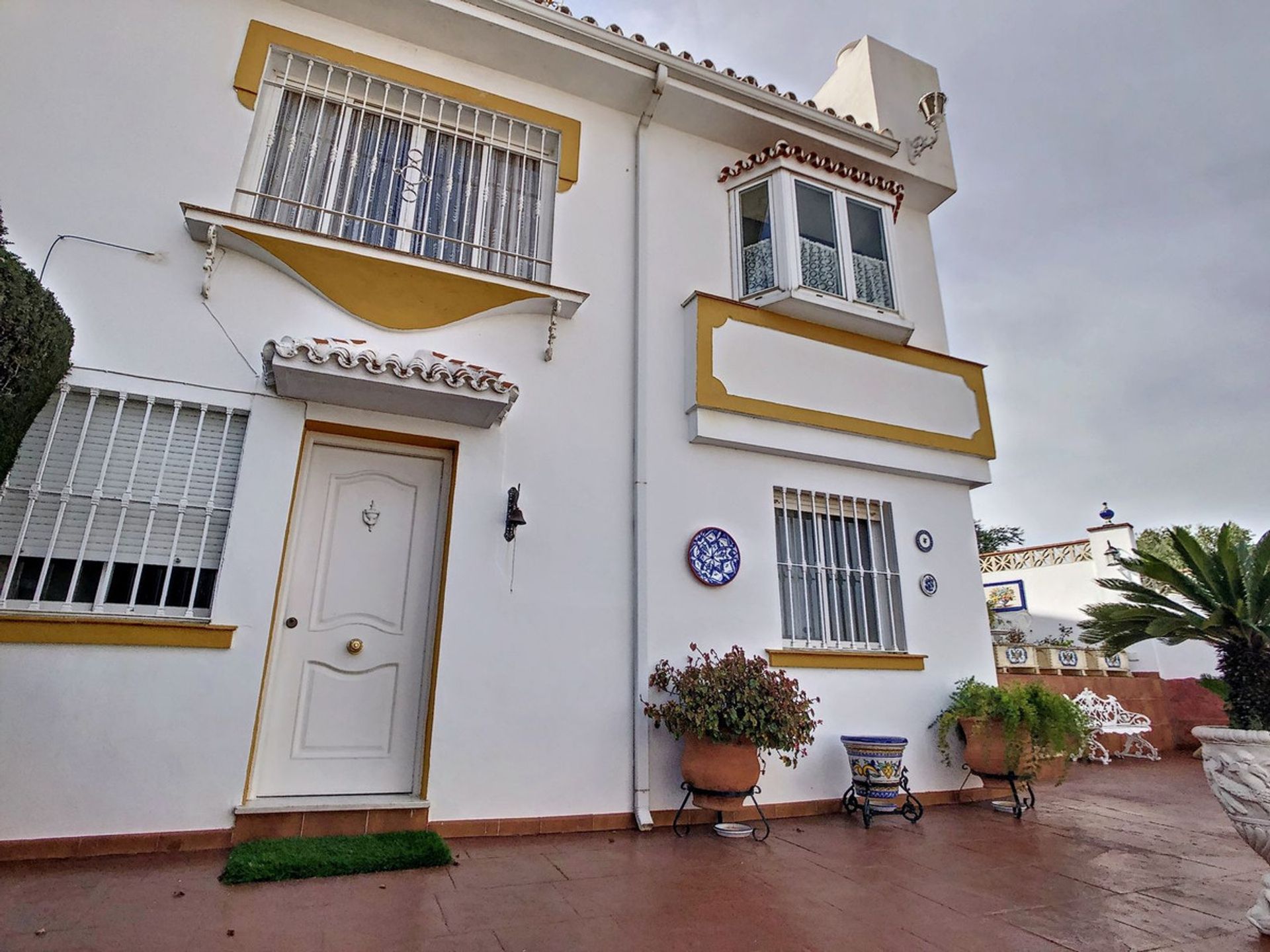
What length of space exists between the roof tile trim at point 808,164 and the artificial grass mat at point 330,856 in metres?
5.91

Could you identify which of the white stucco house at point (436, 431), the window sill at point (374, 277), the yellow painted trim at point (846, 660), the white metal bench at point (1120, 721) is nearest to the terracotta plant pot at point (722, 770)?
the white stucco house at point (436, 431)

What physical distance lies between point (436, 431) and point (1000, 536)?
24.7 m

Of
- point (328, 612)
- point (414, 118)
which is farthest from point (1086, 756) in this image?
point (414, 118)

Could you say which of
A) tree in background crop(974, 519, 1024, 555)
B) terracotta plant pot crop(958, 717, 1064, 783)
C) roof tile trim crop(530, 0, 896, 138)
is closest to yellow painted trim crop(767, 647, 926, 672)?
terracotta plant pot crop(958, 717, 1064, 783)

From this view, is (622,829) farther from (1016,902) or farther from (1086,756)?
(1086,756)

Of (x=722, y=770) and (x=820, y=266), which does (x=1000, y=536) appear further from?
(x=722, y=770)

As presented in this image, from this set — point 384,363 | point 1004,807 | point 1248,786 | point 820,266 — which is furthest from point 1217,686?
point 384,363

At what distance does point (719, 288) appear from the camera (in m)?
5.81

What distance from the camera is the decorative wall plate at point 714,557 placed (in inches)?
192

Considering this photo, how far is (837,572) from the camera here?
18.1 ft

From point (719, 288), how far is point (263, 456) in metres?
3.93

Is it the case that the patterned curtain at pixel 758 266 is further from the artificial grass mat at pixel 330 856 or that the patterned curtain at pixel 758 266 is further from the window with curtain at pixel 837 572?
the artificial grass mat at pixel 330 856

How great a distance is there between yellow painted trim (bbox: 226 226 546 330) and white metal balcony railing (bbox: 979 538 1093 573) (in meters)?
10.4

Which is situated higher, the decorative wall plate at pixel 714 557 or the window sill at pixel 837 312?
the window sill at pixel 837 312
